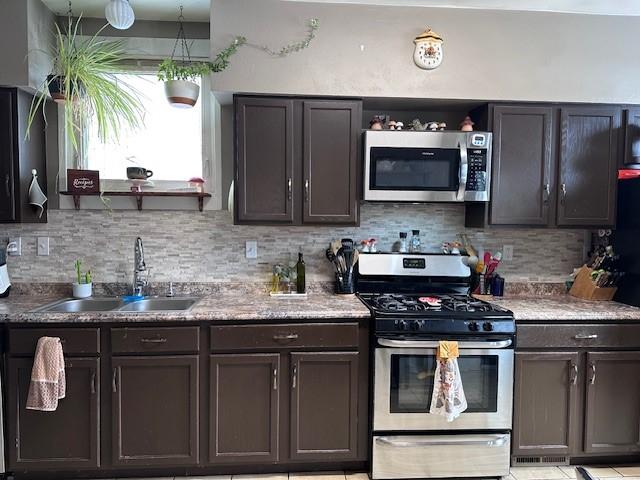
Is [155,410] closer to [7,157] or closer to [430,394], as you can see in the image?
[430,394]

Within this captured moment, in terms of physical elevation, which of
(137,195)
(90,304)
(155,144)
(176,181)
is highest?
(155,144)

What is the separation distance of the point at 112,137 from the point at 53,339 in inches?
52.4

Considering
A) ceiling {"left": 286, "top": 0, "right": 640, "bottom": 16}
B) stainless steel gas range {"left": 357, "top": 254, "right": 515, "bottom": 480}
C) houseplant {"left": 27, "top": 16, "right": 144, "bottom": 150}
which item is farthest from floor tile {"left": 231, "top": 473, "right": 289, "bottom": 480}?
ceiling {"left": 286, "top": 0, "right": 640, "bottom": 16}

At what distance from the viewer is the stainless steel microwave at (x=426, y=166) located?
102 inches

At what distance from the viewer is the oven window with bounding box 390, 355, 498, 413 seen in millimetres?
2307

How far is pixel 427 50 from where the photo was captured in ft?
8.33

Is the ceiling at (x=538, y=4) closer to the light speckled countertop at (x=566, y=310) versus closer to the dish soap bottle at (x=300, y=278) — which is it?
the dish soap bottle at (x=300, y=278)

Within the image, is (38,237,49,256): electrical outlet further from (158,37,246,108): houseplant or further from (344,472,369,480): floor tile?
(344,472,369,480): floor tile

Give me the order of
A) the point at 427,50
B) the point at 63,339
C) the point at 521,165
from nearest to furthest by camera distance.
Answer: the point at 63,339, the point at 427,50, the point at 521,165

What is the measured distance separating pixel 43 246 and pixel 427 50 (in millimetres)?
2646

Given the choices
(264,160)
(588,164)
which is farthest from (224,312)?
(588,164)

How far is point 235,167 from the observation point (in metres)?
2.56

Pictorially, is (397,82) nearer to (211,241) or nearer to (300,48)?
(300,48)

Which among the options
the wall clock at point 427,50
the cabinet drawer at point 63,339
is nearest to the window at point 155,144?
the cabinet drawer at point 63,339
